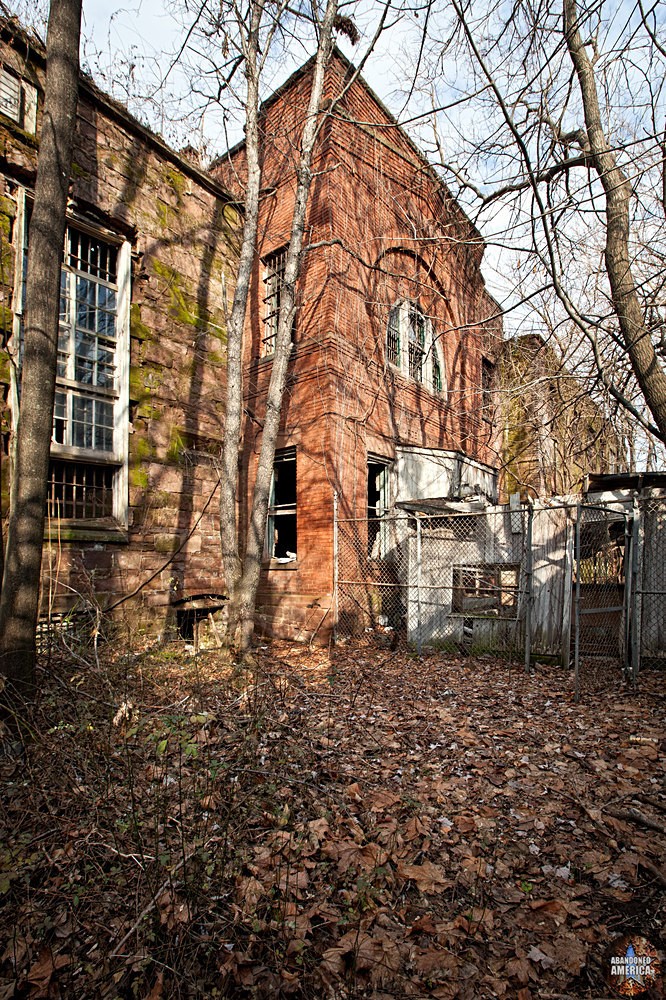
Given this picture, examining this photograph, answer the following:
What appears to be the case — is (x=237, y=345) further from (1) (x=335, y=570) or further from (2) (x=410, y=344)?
(2) (x=410, y=344)

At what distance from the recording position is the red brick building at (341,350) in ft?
32.8

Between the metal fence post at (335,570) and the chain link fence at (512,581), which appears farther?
the metal fence post at (335,570)

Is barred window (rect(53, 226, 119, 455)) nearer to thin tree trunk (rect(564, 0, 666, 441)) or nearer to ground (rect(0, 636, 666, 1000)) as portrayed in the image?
ground (rect(0, 636, 666, 1000))

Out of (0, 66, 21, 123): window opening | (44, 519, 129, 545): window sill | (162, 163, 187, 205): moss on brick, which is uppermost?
(162, 163, 187, 205): moss on brick

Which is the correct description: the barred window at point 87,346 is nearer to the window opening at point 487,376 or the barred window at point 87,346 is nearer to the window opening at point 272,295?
the window opening at point 272,295

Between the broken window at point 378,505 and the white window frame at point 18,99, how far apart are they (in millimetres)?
7850

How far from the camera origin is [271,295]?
1177 centimetres

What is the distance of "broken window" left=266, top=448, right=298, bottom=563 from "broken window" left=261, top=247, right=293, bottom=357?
253 centimetres

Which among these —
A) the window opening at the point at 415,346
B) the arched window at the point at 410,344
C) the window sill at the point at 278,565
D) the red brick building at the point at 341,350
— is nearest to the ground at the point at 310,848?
the window sill at the point at 278,565

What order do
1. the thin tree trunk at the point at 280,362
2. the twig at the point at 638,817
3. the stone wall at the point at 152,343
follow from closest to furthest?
1. the twig at the point at 638,817
2. the stone wall at the point at 152,343
3. the thin tree trunk at the point at 280,362

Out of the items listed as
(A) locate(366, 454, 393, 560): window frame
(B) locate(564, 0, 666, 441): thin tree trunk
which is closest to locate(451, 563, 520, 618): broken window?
(A) locate(366, 454, 393, 560): window frame

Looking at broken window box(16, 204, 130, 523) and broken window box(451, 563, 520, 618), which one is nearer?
broken window box(16, 204, 130, 523)

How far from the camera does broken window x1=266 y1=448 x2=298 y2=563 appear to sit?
35.8 ft

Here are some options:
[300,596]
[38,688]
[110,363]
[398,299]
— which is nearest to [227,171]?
[398,299]
